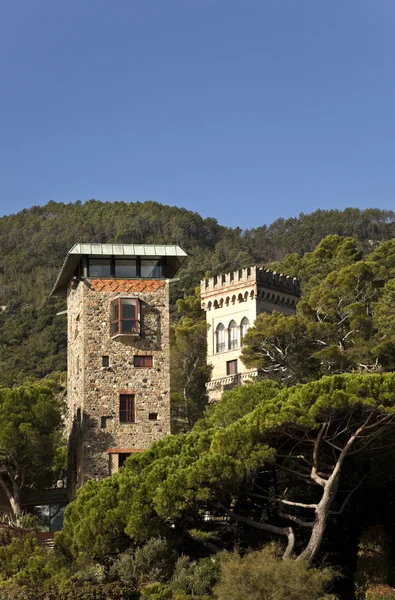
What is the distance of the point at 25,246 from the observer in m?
125

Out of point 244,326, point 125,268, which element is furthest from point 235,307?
point 125,268

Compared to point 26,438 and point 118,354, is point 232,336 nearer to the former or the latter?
point 118,354

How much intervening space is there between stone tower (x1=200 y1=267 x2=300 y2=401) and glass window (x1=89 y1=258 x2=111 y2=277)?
17.8 m

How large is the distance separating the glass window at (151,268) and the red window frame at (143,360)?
11.0 ft

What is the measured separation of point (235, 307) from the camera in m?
63.3

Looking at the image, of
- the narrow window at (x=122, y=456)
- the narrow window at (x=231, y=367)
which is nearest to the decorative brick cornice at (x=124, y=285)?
the narrow window at (x=122, y=456)

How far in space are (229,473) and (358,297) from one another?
30.8m

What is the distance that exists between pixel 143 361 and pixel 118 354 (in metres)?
1.02

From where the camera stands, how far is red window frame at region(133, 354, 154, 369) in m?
43.1

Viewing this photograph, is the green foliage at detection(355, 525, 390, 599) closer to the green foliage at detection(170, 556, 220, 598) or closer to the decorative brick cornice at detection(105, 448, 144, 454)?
the green foliage at detection(170, 556, 220, 598)

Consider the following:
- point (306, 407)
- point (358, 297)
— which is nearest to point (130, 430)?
point (306, 407)

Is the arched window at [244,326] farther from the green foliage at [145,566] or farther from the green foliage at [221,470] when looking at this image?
the green foliage at [145,566]

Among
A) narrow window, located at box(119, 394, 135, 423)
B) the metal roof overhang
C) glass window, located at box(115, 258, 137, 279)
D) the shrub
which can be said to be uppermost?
the metal roof overhang

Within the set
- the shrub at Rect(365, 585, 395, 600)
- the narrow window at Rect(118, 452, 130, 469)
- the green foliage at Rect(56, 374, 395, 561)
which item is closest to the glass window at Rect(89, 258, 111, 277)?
the narrow window at Rect(118, 452, 130, 469)
